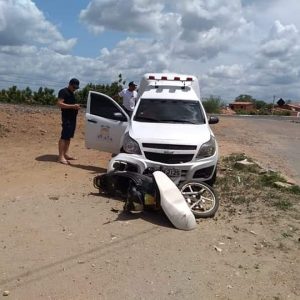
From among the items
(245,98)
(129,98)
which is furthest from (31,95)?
(245,98)

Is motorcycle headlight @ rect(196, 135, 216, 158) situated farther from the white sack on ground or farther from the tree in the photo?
the tree

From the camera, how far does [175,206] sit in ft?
22.2

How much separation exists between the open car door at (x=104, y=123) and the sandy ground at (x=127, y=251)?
5.95ft

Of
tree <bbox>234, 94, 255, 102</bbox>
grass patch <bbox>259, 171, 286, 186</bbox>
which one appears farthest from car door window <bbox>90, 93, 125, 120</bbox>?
tree <bbox>234, 94, 255, 102</bbox>

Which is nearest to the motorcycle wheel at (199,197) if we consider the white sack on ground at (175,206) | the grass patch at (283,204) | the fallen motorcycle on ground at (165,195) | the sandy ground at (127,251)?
the fallen motorcycle on ground at (165,195)

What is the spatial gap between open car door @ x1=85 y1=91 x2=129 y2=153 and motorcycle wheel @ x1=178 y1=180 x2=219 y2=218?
10.2 ft

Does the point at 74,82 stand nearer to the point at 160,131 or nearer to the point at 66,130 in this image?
the point at 66,130

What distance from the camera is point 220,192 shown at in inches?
356

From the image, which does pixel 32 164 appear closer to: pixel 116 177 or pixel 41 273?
pixel 116 177

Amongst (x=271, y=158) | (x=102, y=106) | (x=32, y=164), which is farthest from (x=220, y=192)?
(x=271, y=158)

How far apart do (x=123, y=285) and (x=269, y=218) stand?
3.23 m

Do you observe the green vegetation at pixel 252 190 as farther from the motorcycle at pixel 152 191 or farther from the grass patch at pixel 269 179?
the motorcycle at pixel 152 191

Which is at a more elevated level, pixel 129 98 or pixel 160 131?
pixel 129 98

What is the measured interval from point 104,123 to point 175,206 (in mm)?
4421
